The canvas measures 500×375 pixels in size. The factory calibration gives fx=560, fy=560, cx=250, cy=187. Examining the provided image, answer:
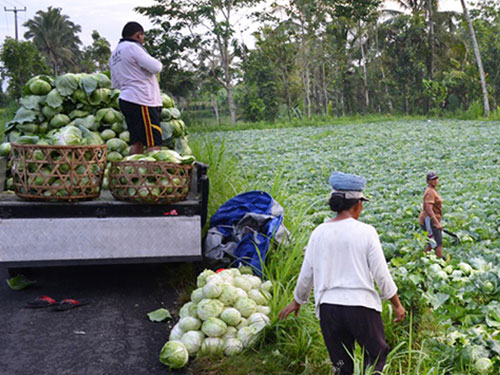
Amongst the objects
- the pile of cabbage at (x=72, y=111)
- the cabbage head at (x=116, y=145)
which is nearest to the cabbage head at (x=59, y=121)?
the pile of cabbage at (x=72, y=111)

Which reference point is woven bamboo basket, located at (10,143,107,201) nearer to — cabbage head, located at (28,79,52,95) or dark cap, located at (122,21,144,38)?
cabbage head, located at (28,79,52,95)

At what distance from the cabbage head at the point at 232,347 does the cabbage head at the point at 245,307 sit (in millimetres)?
240

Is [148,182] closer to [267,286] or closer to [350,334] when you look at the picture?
[267,286]

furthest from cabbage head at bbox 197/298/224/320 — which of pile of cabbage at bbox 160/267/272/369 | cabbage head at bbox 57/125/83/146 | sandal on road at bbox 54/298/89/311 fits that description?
cabbage head at bbox 57/125/83/146

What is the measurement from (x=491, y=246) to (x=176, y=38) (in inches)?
1166

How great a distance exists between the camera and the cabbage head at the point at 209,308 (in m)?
3.88

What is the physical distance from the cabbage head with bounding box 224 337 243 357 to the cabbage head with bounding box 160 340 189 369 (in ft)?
0.89

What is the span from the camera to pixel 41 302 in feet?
15.2

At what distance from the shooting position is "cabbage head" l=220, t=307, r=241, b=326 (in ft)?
12.6

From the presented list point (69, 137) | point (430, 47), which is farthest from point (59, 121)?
point (430, 47)

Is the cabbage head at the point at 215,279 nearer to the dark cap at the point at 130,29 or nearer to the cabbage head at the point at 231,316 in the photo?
the cabbage head at the point at 231,316

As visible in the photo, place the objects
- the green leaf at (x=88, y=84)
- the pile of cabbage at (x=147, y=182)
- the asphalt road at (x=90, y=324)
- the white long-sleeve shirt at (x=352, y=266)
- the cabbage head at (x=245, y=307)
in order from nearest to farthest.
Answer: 1. the white long-sleeve shirt at (x=352, y=266)
2. the asphalt road at (x=90, y=324)
3. the cabbage head at (x=245, y=307)
4. the pile of cabbage at (x=147, y=182)
5. the green leaf at (x=88, y=84)

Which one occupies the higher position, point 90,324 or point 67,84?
point 67,84

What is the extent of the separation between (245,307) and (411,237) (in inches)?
122
